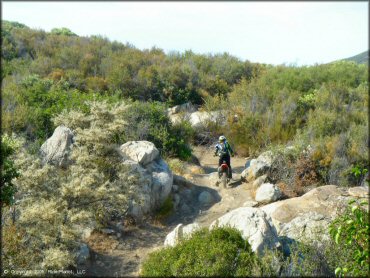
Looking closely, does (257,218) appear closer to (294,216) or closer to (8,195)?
(294,216)

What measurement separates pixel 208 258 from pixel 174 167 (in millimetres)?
6765

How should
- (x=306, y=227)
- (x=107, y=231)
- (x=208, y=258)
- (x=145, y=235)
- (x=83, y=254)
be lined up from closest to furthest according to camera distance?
(x=208, y=258) < (x=83, y=254) < (x=306, y=227) < (x=107, y=231) < (x=145, y=235)

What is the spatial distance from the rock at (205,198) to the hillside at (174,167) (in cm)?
5

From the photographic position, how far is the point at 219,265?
649 centimetres

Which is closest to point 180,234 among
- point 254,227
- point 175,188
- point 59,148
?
point 254,227

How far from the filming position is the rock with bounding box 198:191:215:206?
1177cm

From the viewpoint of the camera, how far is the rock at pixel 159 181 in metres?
11.0

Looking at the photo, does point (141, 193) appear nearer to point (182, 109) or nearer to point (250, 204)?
point (250, 204)

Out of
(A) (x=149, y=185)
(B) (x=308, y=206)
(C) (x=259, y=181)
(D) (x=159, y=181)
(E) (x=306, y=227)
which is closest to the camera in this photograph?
(E) (x=306, y=227)

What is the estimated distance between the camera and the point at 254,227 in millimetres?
7664

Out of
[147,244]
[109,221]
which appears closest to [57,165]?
[109,221]

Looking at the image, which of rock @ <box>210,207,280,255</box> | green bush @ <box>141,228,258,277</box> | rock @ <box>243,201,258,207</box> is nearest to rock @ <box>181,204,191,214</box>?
rock @ <box>243,201,258,207</box>

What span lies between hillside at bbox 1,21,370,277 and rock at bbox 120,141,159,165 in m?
0.05

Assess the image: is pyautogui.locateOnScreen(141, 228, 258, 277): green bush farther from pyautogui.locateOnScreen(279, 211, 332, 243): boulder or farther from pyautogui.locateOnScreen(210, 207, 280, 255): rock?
pyautogui.locateOnScreen(279, 211, 332, 243): boulder
